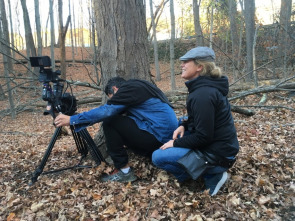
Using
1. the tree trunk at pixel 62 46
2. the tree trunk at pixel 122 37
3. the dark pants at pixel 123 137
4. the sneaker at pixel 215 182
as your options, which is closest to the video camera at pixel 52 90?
the dark pants at pixel 123 137

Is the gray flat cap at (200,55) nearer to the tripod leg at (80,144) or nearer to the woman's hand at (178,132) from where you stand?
the woman's hand at (178,132)

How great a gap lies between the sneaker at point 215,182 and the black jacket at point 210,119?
10.1 inches

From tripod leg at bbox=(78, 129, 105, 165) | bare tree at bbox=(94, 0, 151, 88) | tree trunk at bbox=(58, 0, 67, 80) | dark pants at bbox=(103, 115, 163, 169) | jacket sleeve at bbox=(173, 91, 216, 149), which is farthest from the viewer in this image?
tree trunk at bbox=(58, 0, 67, 80)

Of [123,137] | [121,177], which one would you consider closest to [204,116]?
[123,137]

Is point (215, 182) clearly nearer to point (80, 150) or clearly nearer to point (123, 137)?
point (123, 137)

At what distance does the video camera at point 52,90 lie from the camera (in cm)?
296

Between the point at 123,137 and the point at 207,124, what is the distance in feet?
3.73

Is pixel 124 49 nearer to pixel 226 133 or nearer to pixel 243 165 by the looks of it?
pixel 226 133

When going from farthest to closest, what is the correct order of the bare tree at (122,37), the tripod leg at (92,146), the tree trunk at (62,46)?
1. the tree trunk at (62,46)
2. the bare tree at (122,37)
3. the tripod leg at (92,146)

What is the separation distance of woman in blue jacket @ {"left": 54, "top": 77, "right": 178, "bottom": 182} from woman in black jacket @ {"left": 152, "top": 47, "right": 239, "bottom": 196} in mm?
340

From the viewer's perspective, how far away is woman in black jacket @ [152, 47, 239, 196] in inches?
96.3

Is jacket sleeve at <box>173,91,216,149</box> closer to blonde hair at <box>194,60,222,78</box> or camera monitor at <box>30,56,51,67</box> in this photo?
blonde hair at <box>194,60,222,78</box>

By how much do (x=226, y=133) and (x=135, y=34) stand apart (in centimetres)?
179

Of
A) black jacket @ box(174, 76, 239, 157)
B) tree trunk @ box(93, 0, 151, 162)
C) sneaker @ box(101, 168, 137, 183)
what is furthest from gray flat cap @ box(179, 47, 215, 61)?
sneaker @ box(101, 168, 137, 183)
